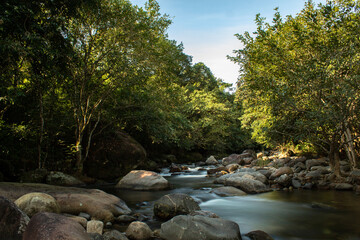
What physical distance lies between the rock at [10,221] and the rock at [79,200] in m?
2.21

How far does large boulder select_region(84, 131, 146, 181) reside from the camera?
13.2 metres

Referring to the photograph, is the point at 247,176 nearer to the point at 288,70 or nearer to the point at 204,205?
the point at 204,205

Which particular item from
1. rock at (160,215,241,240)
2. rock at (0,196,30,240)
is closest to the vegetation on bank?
rock at (0,196,30,240)

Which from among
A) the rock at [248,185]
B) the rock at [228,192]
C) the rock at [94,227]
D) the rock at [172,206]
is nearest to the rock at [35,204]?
the rock at [94,227]

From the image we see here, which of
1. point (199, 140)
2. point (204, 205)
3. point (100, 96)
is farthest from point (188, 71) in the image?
point (204, 205)


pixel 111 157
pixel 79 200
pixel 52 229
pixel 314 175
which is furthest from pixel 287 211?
pixel 111 157

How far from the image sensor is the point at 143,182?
32.9 ft

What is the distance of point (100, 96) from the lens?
1295cm

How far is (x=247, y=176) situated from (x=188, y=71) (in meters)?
27.6

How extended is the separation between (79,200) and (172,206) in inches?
92.2

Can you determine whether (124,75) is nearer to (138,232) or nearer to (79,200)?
(79,200)

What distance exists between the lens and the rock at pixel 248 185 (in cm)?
1001

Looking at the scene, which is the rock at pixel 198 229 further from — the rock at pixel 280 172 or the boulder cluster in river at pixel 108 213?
the rock at pixel 280 172

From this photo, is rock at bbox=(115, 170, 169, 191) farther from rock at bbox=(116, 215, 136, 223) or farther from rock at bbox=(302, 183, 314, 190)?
rock at bbox=(302, 183, 314, 190)
